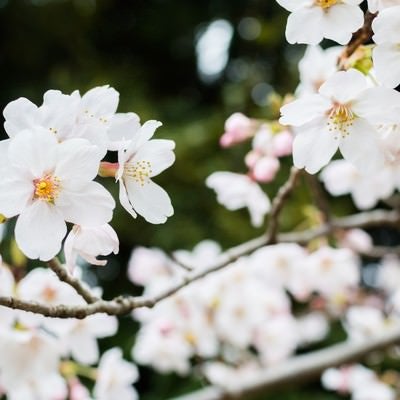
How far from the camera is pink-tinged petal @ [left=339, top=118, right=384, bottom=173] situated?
75cm

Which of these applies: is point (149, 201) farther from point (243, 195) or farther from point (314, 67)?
point (243, 195)

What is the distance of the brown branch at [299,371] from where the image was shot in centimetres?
154

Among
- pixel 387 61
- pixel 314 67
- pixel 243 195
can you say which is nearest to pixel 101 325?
pixel 243 195

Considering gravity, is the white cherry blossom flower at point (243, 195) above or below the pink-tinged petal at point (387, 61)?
below

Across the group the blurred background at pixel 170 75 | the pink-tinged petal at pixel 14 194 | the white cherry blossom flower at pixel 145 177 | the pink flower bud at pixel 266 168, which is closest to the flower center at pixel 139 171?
the white cherry blossom flower at pixel 145 177

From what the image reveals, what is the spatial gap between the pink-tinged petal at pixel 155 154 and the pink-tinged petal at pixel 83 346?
60 centimetres

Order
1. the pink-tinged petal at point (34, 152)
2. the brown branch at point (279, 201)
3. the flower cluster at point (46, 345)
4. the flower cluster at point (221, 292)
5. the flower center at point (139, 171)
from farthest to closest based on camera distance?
1. the flower cluster at point (221, 292)
2. the flower cluster at point (46, 345)
3. the brown branch at point (279, 201)
4. the flower center at point (139, 171)
5. the pink-tinged petal at point (34, 152)

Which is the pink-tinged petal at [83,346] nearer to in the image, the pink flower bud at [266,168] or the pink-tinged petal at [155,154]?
the pink flower bud at [266,168]

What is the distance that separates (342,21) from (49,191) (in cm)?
33

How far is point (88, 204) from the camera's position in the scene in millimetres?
659

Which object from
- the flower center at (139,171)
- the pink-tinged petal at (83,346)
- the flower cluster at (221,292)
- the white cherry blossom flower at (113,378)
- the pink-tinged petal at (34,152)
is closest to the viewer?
the pink-tinged petal at (34,152)

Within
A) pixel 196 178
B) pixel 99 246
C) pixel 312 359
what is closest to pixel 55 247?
pixel 99 246

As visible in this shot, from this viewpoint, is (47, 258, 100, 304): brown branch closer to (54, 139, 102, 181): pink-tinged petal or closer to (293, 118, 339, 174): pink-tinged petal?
(54, 139, 102, 181): pink-tinged petal

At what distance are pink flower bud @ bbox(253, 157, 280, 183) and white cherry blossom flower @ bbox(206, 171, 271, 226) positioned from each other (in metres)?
0.15
